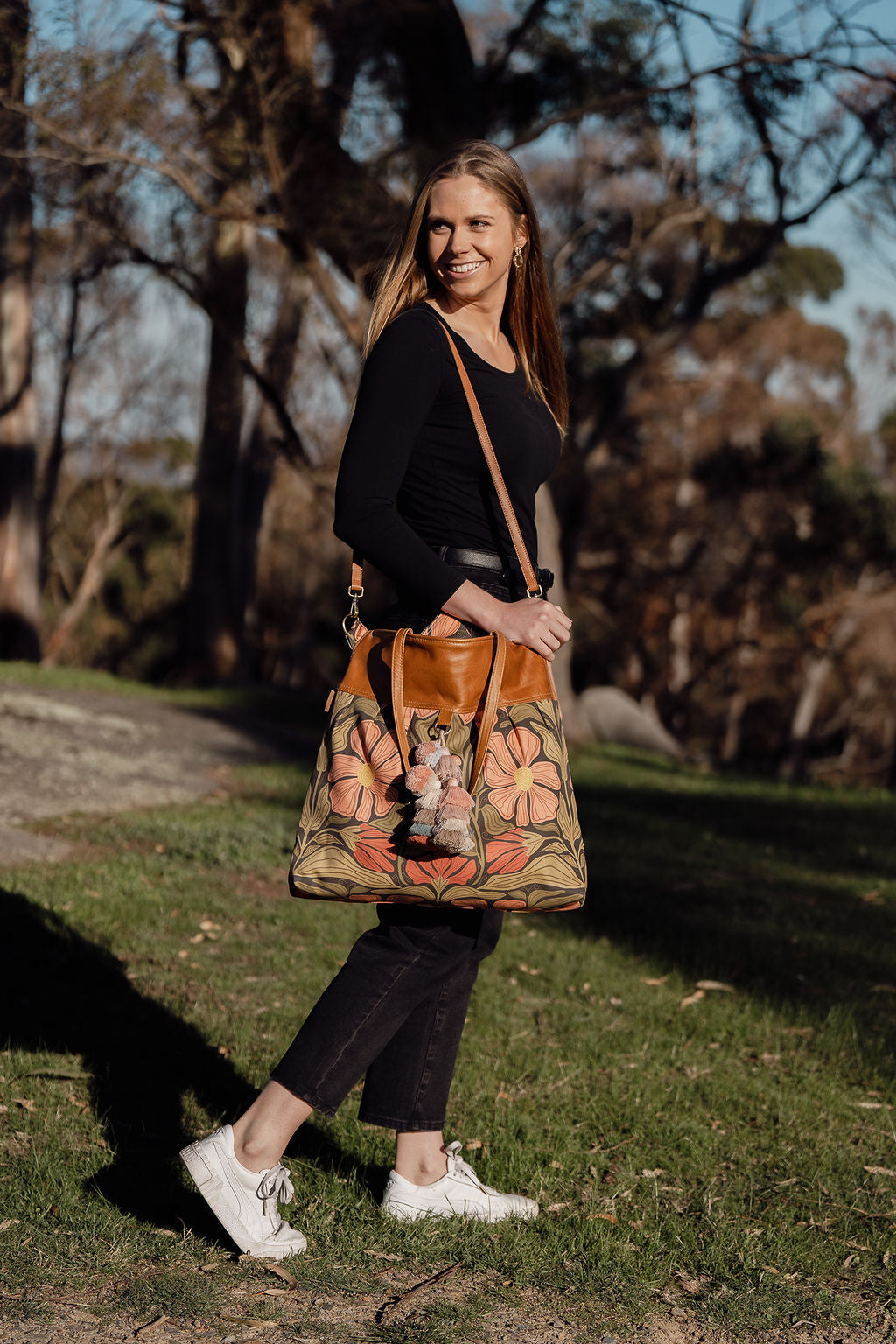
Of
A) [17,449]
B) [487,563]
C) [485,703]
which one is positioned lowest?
[485,703]

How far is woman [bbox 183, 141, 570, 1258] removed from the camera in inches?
88.0

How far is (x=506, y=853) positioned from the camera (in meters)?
2.17

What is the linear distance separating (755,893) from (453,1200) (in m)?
3.75

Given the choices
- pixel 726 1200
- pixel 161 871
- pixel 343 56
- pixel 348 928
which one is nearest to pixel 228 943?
pixel 348 928

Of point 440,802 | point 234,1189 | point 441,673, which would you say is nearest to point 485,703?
point 441,673

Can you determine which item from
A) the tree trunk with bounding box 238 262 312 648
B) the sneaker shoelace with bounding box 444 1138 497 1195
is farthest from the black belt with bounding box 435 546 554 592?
the tree trunk with bounding box 238 262 312 648

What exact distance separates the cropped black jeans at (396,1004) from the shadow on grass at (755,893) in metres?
1.95

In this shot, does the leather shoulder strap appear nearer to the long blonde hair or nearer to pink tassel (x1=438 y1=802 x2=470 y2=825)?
the long blonde hair

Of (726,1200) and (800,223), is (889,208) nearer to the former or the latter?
(800,223)

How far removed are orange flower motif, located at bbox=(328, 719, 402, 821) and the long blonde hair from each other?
77 centimetres

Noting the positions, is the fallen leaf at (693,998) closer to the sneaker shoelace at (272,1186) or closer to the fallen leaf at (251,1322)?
the sneaker shoelace at (272,1186)

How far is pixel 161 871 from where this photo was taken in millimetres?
5406

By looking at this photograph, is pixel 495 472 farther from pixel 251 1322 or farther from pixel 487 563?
pixel 251 1322

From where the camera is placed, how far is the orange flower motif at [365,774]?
218 centimetres
